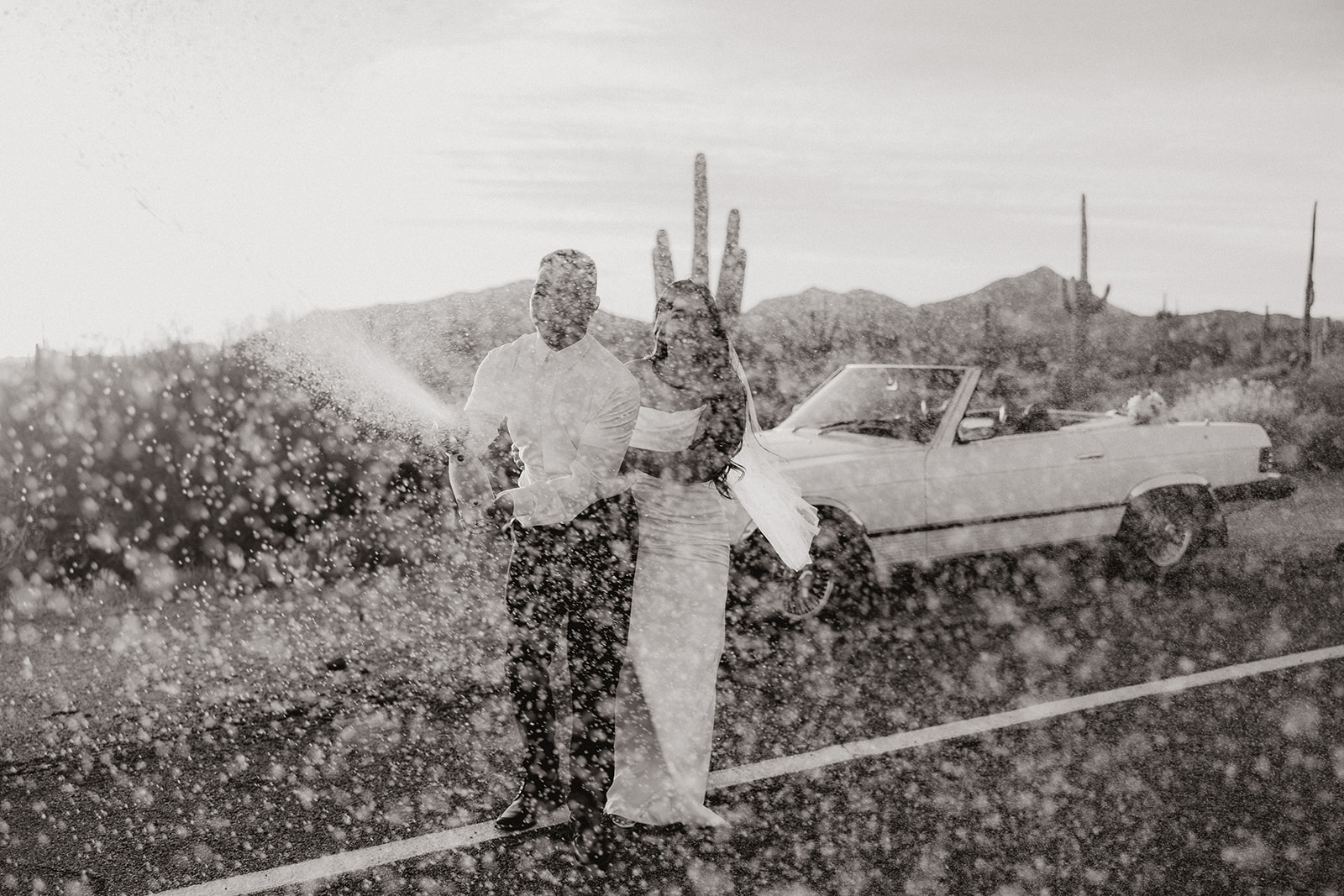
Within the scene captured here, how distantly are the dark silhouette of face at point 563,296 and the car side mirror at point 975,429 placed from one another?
4421mm

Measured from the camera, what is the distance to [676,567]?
4.21m

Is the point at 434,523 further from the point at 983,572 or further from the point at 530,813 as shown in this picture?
the point at 530,813

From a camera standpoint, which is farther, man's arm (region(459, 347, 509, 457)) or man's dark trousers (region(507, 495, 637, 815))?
man's arm (region(459, 347, 509, 457))

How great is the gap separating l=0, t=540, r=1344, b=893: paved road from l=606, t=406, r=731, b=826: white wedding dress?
187mm

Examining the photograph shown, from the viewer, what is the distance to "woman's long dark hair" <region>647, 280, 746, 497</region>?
4.04 m

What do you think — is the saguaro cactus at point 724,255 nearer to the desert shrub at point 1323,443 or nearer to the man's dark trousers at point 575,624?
the desert shrub at point 1323,443

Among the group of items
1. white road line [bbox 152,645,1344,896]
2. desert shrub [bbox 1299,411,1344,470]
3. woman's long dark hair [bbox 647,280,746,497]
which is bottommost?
white road line [bbox 152,645,1344,896]

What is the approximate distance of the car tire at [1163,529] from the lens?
336 inches

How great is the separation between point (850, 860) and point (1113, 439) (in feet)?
18.2

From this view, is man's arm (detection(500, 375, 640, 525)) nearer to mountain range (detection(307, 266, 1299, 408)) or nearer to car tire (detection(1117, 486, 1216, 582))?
car tire (detection(1117, 486, 1216, 582))

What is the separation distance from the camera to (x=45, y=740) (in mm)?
4867

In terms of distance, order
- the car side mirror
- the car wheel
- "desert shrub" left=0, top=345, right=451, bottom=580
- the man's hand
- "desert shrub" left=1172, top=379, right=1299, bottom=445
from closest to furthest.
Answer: the man's hand, the car side mirror, "desert shrub" left=0, top=345, right=451, bottom=580, the car wheel, "desert shrub" left=1172, top=379, right=1299, bottom=445

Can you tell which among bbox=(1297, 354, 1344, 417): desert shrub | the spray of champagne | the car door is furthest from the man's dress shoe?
bbox=(1297, 354, 1344, 417): desert shrub

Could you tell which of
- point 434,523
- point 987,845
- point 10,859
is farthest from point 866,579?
point 10,859
